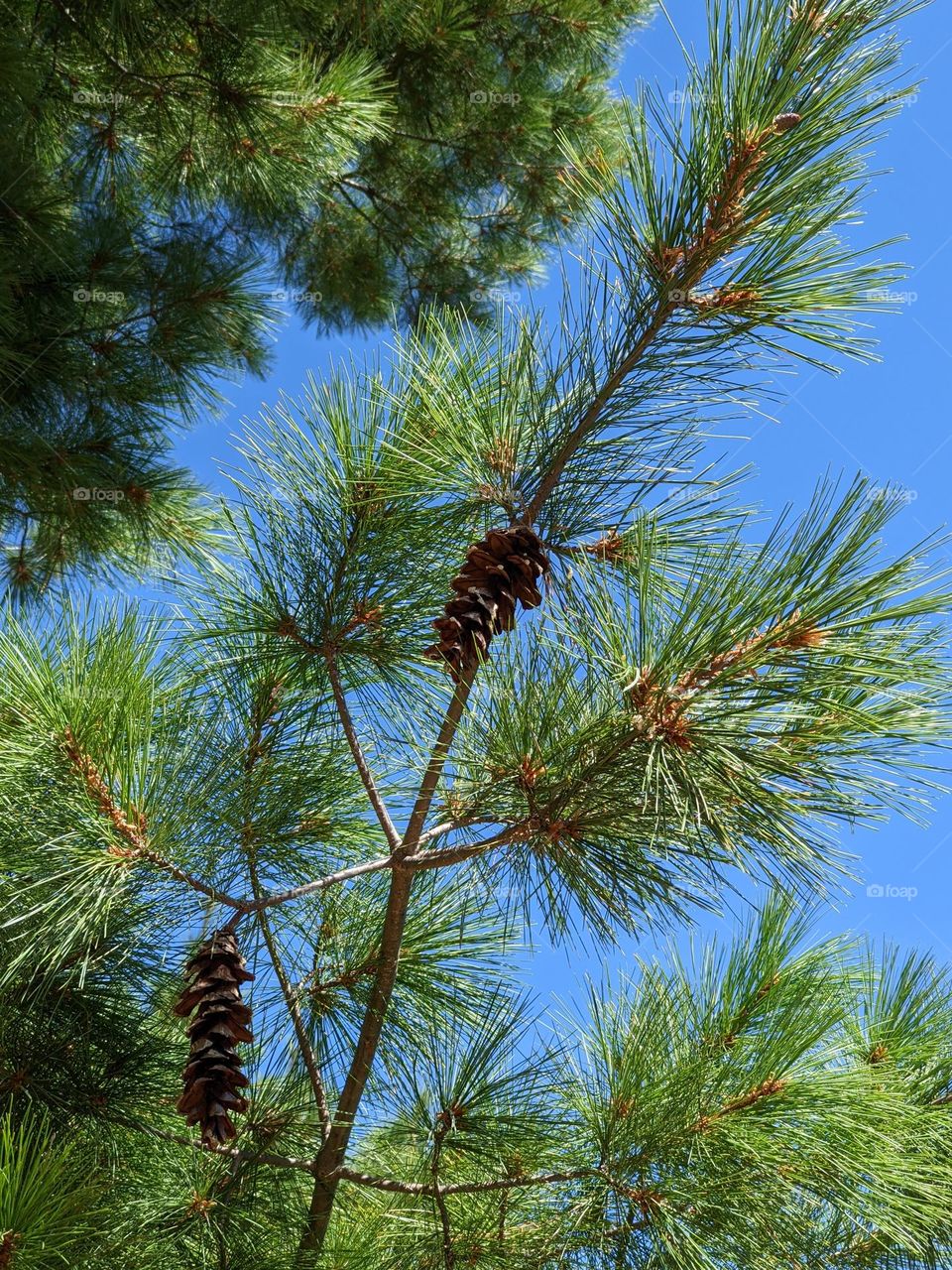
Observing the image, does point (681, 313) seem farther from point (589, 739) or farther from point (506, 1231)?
point (506, 1231)

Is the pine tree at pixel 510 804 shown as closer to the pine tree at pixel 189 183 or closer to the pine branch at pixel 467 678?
the pine branch at pixel 467 678

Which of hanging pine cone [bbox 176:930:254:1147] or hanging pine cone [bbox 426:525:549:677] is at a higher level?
hanging pine cone [bbox 426:525:549:677]

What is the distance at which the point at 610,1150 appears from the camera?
1069 millimetres

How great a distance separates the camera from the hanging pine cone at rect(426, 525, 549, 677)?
3.22 ft

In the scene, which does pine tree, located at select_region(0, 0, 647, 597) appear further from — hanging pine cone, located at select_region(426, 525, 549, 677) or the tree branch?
hanging pine cone, located at select_region(426, 525, 549, 677)

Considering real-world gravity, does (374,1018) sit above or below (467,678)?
below

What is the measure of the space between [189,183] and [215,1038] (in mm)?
2013

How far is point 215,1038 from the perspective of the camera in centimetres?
99

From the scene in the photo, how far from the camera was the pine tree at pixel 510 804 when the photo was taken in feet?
2.91

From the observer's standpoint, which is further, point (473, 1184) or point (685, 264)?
point (473, 1184)

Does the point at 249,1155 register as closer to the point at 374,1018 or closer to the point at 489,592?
the point at 374,1018

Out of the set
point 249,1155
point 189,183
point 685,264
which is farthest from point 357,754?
point 189,183

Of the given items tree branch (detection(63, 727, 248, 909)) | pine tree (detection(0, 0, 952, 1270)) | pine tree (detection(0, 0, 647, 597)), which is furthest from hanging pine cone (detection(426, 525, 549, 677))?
pine tree (detection(0, 0, 647, 597))

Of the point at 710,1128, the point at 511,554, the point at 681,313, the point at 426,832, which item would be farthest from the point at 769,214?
the point at 710,1128
